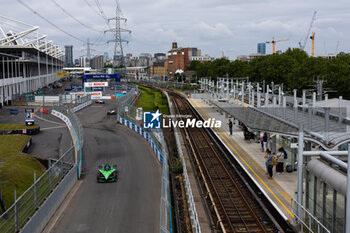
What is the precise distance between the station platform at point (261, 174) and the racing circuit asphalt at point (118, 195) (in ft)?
15.9

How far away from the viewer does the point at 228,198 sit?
57.3 feet

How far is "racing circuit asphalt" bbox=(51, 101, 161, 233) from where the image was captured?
14.2 m

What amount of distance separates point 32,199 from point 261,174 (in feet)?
37.5

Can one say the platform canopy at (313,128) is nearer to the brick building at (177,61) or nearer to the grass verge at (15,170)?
the grass verge at (15,170)

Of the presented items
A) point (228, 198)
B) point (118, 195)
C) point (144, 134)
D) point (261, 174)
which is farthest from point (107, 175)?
point (144, 134)

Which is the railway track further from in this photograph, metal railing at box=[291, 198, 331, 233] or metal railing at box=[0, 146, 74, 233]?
metal railing at box=[0, 146, 74, 233]

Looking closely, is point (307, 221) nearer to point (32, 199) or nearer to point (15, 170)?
point (32, 199)

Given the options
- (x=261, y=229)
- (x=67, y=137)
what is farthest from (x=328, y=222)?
(x=67, y=137)

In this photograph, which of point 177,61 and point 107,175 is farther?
point 177,61

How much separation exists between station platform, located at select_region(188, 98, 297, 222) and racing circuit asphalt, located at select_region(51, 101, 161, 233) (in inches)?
191

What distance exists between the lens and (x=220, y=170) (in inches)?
893

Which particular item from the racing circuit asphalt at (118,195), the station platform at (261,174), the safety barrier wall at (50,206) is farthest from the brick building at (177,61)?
the safety barrier wall at (50,206)

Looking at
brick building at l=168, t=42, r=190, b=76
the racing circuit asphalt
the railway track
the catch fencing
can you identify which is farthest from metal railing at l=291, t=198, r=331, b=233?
brick building at l=168, t=42, r=190, b=76

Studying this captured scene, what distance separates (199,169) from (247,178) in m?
3.51
